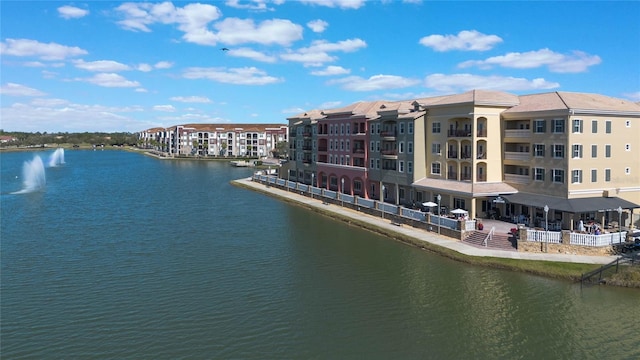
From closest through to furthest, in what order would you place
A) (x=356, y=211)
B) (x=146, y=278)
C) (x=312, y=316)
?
(x=312, y=316) < (x=146, y=278) < (x=356, y=211)

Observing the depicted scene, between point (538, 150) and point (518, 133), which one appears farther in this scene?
point (518, 133)

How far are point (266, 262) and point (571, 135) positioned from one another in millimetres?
27703

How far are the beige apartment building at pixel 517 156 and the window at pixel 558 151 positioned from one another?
0.29ft

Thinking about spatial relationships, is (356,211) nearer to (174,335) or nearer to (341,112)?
(341,112)

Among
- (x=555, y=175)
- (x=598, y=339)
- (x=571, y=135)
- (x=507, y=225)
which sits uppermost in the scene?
(x=571, y=135)

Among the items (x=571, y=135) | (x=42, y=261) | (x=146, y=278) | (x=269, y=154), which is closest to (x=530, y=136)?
(x=571, y=135)

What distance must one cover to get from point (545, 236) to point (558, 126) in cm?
1137

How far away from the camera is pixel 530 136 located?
44250mm

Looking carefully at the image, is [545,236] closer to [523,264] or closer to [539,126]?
[523,264]

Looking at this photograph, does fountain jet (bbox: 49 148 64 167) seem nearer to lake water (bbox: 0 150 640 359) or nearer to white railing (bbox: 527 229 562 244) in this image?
lake water (bbox: 0 150 640 359)

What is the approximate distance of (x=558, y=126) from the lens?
4134cm

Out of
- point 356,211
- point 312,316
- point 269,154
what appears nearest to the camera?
point 312,316

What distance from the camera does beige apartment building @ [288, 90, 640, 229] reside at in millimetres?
40656

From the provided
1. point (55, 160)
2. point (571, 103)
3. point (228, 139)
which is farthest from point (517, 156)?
point (55, 160)
